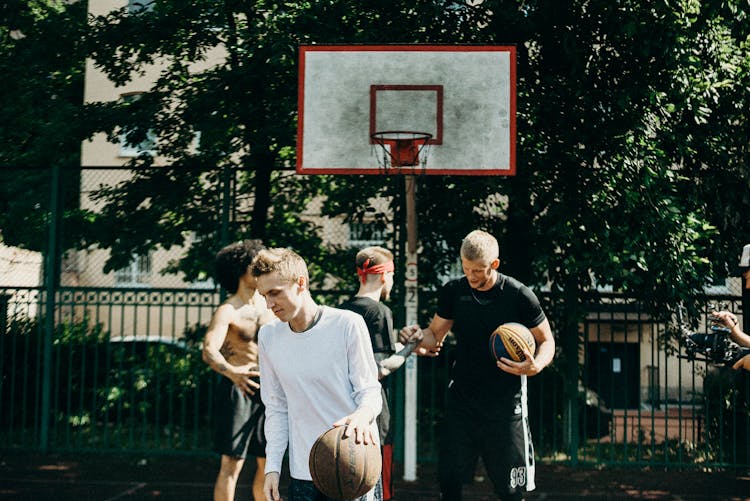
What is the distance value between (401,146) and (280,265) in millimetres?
4447

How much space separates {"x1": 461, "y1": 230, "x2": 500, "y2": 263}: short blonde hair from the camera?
4.75m

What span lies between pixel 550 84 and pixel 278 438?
5739mm

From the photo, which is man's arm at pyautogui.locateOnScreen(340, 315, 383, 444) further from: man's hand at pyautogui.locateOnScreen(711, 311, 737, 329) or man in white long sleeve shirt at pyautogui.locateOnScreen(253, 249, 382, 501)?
man's hand at pyautogui.locateOnScreen(711, 311, 737, 329)

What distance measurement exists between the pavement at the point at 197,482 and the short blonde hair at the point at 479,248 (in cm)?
319

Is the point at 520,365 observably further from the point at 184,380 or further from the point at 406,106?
the point at 184,380

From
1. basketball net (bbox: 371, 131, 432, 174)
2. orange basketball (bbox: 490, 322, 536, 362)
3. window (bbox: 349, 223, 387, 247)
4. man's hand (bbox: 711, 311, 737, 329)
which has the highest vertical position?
basketball net (bbox: 371, 131, 432, 174)

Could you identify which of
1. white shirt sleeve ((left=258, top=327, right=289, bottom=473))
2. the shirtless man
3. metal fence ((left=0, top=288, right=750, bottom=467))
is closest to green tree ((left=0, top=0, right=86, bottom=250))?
metal fence ((left=0, top=288, right=750, bottom=467))

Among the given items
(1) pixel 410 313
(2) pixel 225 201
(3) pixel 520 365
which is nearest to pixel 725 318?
(3) pixel 520 365

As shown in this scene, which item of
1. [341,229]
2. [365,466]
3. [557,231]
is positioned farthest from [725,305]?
[365,466]

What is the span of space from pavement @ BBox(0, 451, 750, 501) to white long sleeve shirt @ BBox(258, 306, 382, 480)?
3.57m

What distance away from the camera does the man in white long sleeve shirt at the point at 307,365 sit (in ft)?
10.8

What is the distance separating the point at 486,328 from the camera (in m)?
4.87

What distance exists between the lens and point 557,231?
777 centimetres

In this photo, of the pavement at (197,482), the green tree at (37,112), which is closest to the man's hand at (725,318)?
the pavement at (197,482)
